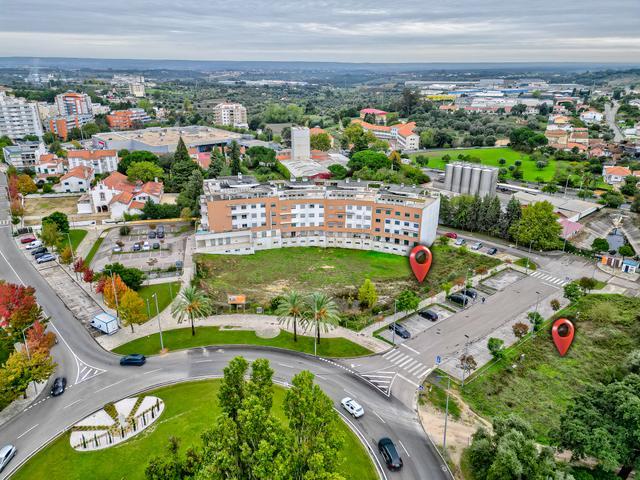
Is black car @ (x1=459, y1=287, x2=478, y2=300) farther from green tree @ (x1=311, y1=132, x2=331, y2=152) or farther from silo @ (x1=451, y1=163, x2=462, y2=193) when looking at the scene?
green tree @ (x1=311, y1=132, x2=331, y2=152)

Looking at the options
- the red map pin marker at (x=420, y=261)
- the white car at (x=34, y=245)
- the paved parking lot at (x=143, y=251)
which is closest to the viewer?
the red map pin marker at (x=420, y=261)

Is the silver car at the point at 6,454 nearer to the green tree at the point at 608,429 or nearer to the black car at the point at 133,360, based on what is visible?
the black car at the point at 133,360

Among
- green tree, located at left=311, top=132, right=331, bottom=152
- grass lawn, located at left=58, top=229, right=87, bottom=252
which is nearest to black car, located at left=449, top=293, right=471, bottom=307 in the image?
grass lawn, located at left=58, top=229, right=87, bottom=252

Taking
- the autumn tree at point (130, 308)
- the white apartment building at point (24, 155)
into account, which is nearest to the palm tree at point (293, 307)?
the autumn tree at point (130, 308)

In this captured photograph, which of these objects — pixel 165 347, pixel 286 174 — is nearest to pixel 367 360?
pixel 165 347

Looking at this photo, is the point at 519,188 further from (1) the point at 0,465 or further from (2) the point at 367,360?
(1) the point at 0,465

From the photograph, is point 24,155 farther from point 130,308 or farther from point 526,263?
point 526,263
